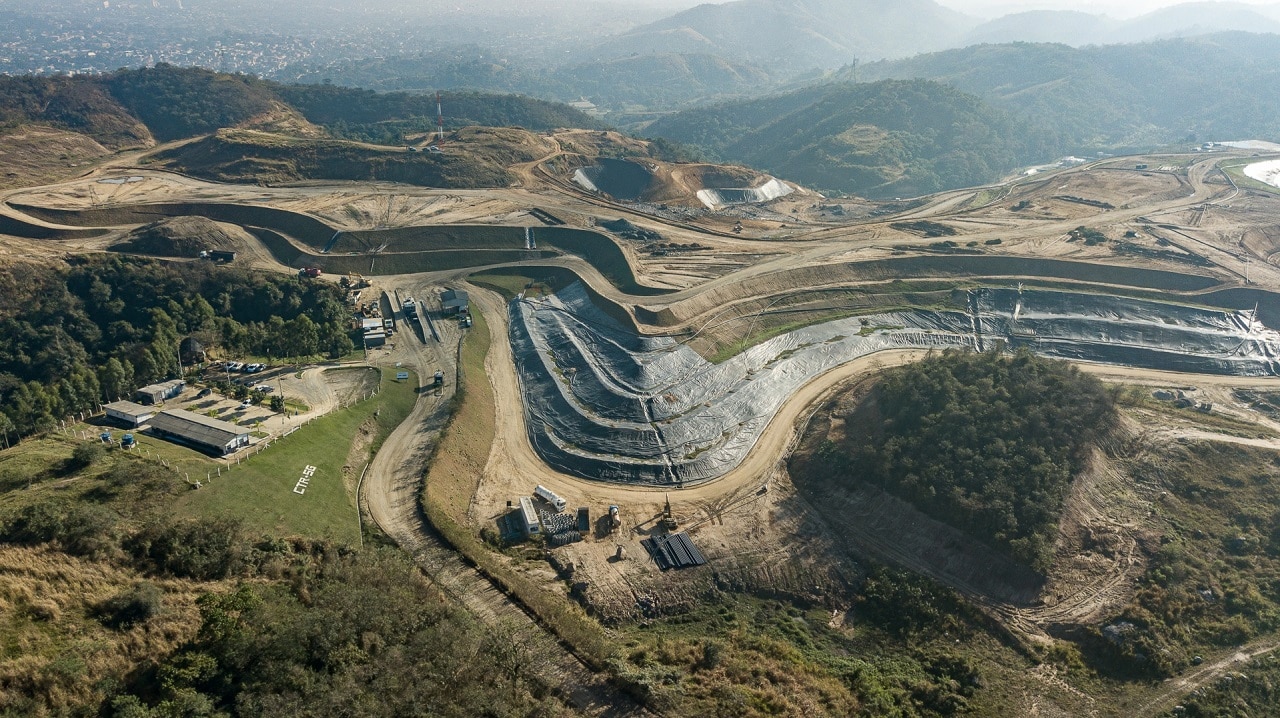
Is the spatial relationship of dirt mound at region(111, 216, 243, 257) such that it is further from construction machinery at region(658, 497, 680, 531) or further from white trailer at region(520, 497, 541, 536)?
construction machinery at region(658, 497, 680, 531)

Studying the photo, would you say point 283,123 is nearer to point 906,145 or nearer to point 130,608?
point 130,608

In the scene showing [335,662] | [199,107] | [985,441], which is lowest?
[985,441]

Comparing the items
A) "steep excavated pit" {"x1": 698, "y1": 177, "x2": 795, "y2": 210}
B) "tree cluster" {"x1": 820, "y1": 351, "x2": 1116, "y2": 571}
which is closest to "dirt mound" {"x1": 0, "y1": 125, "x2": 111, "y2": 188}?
"steep excavated pit" {"x1": 698, "y1": 177, "x2": 795, "y2": 210}

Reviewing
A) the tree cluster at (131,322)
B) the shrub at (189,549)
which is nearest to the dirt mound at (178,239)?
the tree cluster at (131,322)

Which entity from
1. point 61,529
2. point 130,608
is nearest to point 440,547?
point 130,608

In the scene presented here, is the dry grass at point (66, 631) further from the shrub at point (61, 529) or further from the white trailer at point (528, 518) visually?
the white trailer at point (528, 518)

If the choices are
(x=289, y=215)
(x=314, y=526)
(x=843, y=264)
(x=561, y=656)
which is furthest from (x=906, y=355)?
(x=289, y=215)

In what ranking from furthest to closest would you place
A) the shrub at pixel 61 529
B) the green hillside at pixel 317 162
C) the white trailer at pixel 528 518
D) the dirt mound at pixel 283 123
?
the dirt mound at pixel 283 123, the green hillside at pixel 317 162, the white trailer at pixel 528 518, the shrub at pixel 61 529
